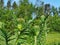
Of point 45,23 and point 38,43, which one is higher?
point 45,23

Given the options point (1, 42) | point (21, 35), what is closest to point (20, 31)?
point (21, 35)

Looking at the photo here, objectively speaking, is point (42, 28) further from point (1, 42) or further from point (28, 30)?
point (1, 42)

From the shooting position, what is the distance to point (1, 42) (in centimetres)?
97

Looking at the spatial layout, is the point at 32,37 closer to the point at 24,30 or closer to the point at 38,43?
the point at 38,43

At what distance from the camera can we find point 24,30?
0.91 meters

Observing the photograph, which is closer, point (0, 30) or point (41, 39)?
point (0, 30)

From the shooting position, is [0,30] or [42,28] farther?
[42,28]

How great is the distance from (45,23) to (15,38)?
23cm

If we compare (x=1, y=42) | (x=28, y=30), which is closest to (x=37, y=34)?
(x=28, y=30)

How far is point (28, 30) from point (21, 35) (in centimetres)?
6

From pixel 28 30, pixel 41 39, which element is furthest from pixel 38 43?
pixel 28 30

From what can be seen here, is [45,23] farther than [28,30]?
Yes

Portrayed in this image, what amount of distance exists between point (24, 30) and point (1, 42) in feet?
0.46

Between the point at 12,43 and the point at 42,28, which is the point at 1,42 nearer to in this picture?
the point at 12,43
